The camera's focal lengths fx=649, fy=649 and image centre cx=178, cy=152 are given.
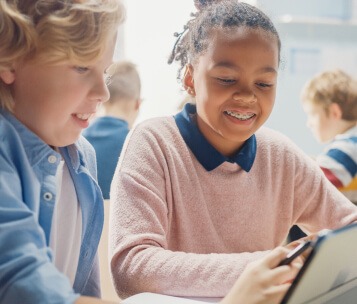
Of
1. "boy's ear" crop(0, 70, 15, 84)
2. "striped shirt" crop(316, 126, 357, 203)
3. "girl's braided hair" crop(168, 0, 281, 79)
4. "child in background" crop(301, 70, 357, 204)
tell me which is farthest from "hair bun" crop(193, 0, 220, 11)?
"child in background" crop(301, 70, 357, 204)

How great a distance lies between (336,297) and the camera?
2.14 feet

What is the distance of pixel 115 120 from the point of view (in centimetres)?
205

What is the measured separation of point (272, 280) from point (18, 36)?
370 mm

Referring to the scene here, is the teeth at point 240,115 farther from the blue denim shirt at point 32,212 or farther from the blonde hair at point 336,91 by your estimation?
the blonde hair at point 336,91

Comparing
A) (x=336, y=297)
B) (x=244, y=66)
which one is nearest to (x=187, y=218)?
(x=244, y=66)

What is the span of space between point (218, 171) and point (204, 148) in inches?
1.7

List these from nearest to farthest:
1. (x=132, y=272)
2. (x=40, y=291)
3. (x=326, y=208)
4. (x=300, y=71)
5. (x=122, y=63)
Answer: (x=40, y=291) < (x=132, y=272) < (x=326, y=208) < (x=122, y=63) < (x=300, y=71)

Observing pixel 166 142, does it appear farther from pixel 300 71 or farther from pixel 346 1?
pixel 346 1

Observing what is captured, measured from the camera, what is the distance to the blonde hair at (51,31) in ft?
2.25

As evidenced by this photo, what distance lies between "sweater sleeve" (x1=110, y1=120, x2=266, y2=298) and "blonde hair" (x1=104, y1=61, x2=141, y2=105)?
51.8 inches

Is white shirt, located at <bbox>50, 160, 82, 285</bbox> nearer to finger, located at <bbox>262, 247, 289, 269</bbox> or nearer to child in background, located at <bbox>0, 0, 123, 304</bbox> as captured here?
child in background, located at <bbox>0, 0, 123, 304</bbox>

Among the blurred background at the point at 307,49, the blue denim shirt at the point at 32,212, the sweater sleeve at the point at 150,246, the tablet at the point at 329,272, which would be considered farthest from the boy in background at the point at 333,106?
the tablet at the point at 329,272

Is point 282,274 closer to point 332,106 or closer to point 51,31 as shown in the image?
point 51,31

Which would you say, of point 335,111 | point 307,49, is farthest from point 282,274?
point 307,49
